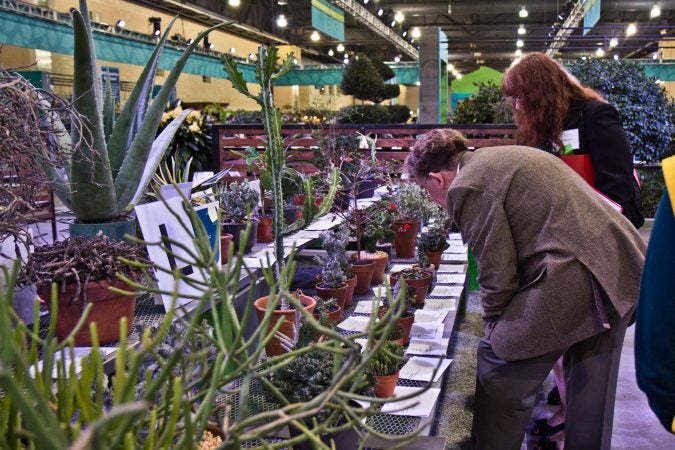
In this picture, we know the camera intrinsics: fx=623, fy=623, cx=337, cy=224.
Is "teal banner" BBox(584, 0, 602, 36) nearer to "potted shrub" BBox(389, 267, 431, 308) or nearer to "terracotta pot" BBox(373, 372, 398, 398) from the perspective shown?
"potted shrub" BBox(389, 267, 431, 308)

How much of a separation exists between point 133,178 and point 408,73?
14702 mm

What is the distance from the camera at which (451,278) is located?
10.0 feet

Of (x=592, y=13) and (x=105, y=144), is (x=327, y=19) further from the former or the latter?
(x=105, y=144)

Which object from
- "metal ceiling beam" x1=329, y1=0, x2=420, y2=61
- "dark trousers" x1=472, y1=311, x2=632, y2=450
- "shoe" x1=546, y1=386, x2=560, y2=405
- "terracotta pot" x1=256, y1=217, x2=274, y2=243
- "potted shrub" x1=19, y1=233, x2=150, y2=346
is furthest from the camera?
"metal ceiling beam" x1=329, y1=0, x2=420, y2=61

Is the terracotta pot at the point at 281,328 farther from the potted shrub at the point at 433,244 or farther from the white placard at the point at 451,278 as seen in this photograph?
the potted shrub at the point at 433,244

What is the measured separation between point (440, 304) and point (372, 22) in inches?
610

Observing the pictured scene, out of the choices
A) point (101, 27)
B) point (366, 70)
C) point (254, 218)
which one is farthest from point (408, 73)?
point (254, 218)

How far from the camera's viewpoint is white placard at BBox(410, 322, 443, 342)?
7.43ft

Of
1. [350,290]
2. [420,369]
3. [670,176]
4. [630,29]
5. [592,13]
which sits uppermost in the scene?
[630,29]

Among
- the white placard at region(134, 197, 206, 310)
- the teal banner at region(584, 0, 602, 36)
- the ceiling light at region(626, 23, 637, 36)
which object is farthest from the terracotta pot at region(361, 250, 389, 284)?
the ceiling light at region(626, 23, 637, 36)

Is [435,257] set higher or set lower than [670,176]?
lower

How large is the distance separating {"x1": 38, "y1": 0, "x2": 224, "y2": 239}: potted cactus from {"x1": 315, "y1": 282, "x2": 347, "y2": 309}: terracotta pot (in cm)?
85

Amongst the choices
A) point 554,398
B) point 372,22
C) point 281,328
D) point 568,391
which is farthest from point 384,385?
point 372,22

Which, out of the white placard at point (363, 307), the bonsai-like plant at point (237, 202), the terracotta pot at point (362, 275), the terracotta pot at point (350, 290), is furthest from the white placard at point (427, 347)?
the bonsai-like plant at point (237, 202)
